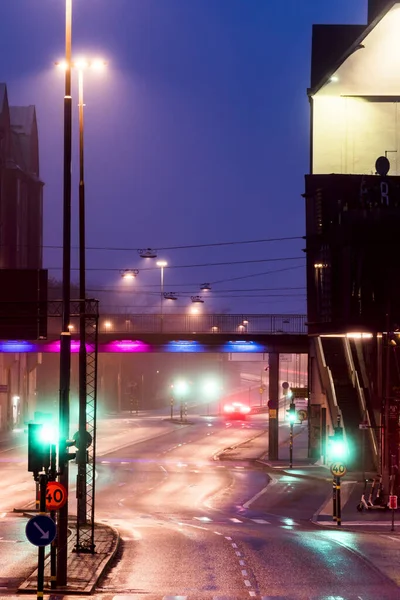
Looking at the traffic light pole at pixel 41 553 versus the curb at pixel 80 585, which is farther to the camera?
the curb at pixel 80 585

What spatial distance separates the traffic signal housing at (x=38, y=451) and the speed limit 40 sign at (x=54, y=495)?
0.64m

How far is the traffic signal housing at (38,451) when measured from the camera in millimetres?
23000

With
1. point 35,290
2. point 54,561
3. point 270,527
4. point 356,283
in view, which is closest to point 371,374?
point 356,283

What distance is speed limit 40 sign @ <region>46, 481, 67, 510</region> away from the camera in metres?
23.8

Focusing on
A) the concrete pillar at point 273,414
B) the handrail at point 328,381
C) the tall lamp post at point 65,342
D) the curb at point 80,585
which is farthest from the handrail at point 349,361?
the tall lamp post at point 65,342

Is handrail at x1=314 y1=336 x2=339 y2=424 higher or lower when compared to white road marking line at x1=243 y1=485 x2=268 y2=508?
higher

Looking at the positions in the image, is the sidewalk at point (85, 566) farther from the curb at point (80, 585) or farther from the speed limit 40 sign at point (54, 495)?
the speed limit 40 sign at point (54, 495)

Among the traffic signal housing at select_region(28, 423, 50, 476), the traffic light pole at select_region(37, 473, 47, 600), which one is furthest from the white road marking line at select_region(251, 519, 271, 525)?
the traffic light pole at select_region(37, 473, 47, 600)

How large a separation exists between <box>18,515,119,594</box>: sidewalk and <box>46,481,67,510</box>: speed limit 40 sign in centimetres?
193

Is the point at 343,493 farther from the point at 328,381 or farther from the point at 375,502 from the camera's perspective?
the point at 328,381

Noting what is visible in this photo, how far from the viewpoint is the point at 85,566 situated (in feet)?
91.2

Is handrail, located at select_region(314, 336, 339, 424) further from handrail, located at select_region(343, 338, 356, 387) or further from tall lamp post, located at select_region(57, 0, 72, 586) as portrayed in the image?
tall lamp post, located at select_region(57, 0, 72, 586)

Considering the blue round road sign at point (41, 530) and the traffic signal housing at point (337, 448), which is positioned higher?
the blue round road sign at point (41, 530)

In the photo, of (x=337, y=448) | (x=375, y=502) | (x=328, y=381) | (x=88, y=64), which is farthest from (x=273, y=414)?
(x=88, y=64)
